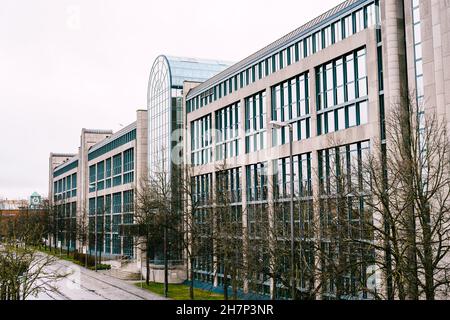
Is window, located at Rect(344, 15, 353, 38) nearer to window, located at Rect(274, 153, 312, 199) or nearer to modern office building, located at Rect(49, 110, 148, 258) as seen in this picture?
window, located at Rect(274, 153, 312, 199)

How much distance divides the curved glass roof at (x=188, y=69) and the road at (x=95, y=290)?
24.1 m

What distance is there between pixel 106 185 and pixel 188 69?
36131 millimetres

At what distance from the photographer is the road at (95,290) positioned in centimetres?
4609

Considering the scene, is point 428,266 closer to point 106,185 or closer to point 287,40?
point 287,40

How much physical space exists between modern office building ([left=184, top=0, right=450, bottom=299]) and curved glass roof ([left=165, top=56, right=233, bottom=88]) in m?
9.05

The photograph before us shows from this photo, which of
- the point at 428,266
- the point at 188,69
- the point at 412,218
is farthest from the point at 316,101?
the point at 188,69

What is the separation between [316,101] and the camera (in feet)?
132

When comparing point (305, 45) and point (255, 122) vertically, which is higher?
point (305, 45)

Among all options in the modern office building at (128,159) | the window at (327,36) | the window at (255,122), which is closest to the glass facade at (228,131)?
the window at (255,122)

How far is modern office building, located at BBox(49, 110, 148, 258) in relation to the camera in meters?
78.2

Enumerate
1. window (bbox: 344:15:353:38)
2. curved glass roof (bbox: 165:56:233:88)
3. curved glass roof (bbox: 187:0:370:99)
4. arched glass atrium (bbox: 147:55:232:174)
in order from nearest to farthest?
window (bbox: 344:15:353:38) < curved glass roof (bbox: 187:0:370:99) < arched glass atrium (bbox: 147:55:232:174) < curved glass roof (bbox: 165:56:233:88)

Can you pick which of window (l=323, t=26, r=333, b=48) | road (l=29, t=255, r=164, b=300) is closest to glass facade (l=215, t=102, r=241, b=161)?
window (l=323, t=26, r=333, b=48)

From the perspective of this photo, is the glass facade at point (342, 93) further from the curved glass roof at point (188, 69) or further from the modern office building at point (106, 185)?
the curved glass roof at point (188, 69)

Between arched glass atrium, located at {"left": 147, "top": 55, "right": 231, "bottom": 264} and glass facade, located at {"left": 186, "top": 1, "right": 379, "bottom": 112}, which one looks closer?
glass facade, located at {"left": 186, "top": 1, "right": 379, "bottom": 112}
